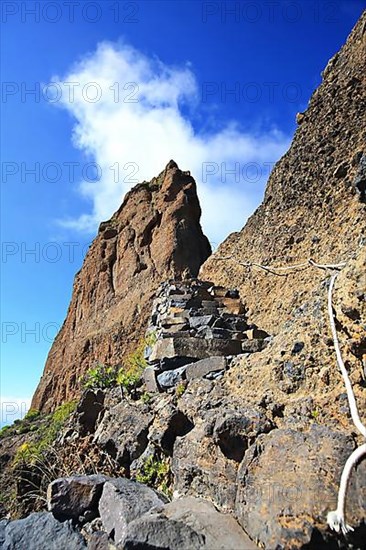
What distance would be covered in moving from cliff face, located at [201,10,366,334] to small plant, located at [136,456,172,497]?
418 cm

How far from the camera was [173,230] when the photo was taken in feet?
87.2

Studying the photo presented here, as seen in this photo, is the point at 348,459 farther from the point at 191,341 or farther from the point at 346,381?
the point at 191,341

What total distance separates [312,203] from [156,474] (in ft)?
23.4

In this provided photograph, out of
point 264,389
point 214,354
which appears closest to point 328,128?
point 214,354

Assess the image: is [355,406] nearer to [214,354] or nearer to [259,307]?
[214,354]

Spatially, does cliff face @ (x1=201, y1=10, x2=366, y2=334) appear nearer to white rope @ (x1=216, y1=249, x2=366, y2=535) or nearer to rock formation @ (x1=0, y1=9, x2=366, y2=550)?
rock formation @ (x1=0, y1=9, x2=366, y2=550)

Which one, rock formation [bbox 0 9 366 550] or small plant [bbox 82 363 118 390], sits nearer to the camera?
rock formation [bbox 0 9 366 550]

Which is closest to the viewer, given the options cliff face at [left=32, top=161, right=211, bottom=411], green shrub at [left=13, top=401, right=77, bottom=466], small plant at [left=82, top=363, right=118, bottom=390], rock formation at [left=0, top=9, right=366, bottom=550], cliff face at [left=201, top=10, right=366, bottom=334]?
rock formation at [left=0, top=9, right=366, bottom=550]

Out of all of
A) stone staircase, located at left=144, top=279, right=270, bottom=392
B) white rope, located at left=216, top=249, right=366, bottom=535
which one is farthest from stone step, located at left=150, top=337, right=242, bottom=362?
white rope, located at left=216, top=249, right=366, bottom=535

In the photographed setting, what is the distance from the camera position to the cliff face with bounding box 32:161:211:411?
85.7ft

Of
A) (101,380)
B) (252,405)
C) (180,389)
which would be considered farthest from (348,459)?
(101,380)

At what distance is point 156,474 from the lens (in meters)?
4.41

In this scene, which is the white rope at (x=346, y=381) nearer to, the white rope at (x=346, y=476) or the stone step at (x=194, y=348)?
the white rope at (x=346, y=476)

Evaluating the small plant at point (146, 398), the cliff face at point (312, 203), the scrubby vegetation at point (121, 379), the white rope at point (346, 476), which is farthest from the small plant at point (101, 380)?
the white rope at point (346, 476)
